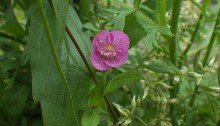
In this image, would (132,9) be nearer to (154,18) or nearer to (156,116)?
(154,18)

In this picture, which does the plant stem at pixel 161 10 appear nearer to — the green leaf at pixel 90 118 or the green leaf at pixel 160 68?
the green leaf at pixel 160 68

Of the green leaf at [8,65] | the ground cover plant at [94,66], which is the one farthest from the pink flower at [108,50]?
the green leaf at [8,65]

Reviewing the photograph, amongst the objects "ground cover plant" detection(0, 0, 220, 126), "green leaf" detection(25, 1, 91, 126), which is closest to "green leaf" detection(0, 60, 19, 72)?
"ground cover plant" detection(0, 0, 220, 126)

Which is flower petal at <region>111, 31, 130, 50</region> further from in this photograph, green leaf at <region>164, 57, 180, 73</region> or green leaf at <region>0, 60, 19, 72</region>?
green leaf at <region>0, 60, 19, 72</region>

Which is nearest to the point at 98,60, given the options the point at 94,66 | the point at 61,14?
the point at 94,66

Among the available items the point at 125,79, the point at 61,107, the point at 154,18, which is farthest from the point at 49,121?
the point at 154,18

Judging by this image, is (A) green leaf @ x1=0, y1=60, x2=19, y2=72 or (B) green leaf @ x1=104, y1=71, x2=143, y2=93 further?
(A) green leaf @ x1=0, y1=60, x2=19, y2=72
